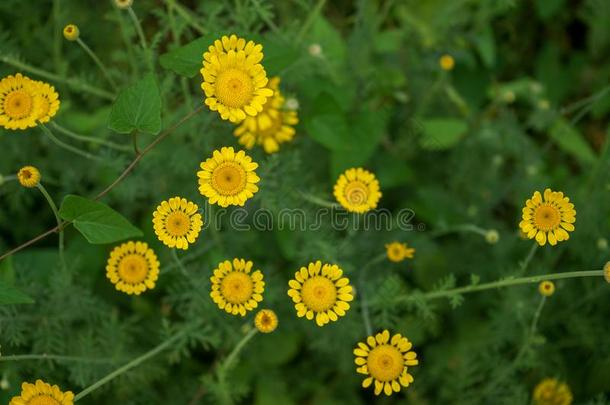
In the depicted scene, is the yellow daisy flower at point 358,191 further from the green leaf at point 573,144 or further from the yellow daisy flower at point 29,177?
the green leaf at point 573,144

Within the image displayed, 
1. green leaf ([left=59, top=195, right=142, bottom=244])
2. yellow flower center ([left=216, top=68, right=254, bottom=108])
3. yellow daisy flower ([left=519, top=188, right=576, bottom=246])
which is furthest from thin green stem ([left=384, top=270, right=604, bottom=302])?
green leaf ([left=59, top=195, right=142, bottom=244])

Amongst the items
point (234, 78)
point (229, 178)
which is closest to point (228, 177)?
point (229, 178)

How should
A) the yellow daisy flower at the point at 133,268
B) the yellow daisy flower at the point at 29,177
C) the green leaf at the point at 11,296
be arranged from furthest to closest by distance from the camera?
the yellow daisy flower at the point at 133,268, the yellow daisy flower at the point at 29,177, the green leaf at the point at 11,296

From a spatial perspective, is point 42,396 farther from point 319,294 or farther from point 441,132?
point 441,132

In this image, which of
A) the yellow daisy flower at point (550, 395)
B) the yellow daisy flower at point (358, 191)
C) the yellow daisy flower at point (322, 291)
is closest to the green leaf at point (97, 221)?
the yellow daisy flower at point (322, 291)

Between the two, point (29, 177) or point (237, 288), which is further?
point (237, 288)

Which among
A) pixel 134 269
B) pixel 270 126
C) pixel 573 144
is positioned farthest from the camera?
pixel 573 144

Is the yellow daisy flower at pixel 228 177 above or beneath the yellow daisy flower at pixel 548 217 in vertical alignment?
beneath
